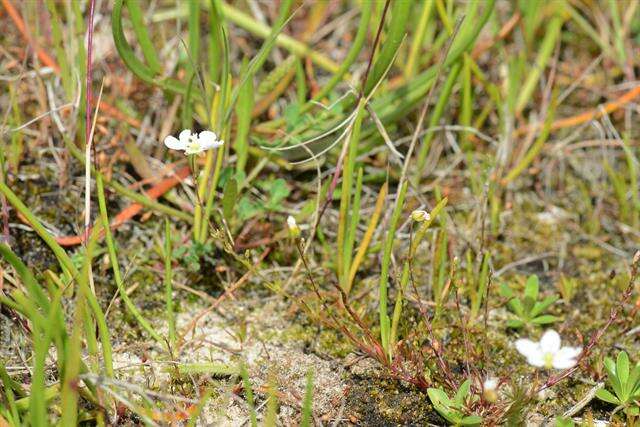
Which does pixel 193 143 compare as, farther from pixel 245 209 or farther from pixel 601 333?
pixel 601 333

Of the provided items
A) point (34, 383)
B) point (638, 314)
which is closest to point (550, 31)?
point (638, 314)

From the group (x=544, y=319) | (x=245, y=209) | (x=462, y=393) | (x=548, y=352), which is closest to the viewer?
(x=548, y=352)

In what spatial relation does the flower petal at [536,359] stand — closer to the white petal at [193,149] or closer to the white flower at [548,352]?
the white flower at [548,352]

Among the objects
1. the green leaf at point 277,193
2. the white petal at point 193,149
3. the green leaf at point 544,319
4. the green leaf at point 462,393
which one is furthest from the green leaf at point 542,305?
the white petal at point 193,149

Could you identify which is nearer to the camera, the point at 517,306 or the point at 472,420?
the point at 472,420

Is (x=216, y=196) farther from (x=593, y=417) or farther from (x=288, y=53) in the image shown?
(x=593, y=417)

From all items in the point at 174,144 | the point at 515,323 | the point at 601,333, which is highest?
the point at 174,144

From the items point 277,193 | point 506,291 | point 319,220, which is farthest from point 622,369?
point 277,193
